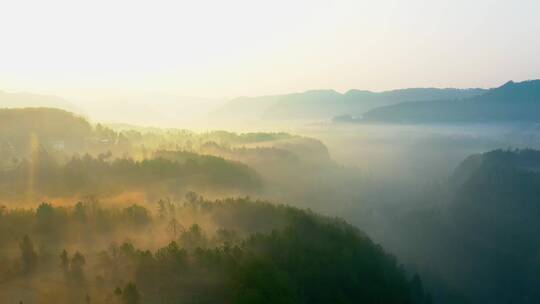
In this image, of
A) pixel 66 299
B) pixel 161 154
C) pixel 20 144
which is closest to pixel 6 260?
pixel 66 299

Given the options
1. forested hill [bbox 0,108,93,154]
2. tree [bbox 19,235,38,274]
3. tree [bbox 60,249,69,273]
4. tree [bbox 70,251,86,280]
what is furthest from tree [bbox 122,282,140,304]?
forested hill [bbox 0,108,93,154]

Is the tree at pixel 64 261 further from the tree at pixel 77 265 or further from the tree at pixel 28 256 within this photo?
the tree at pixel 28 256

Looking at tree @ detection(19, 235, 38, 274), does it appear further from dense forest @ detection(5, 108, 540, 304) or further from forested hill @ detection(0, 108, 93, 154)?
forested hill @ detection(0, 108, 93, 154)

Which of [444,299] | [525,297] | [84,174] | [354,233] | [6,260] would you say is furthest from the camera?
[525,297]

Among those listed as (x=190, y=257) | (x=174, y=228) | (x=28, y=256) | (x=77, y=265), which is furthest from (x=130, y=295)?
(x=174, y=228)

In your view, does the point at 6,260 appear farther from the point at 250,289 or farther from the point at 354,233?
the point at 354,233

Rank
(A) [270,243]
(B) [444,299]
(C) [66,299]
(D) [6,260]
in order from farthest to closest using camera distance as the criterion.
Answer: (B) [444,299], (A) [270,243], (D) [6,260], (C) [66,299]

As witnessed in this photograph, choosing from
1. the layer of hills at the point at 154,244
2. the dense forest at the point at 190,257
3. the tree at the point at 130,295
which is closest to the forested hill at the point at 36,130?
the layer of hills at the point at 154,244

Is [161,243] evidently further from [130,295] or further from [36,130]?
[36,130]
